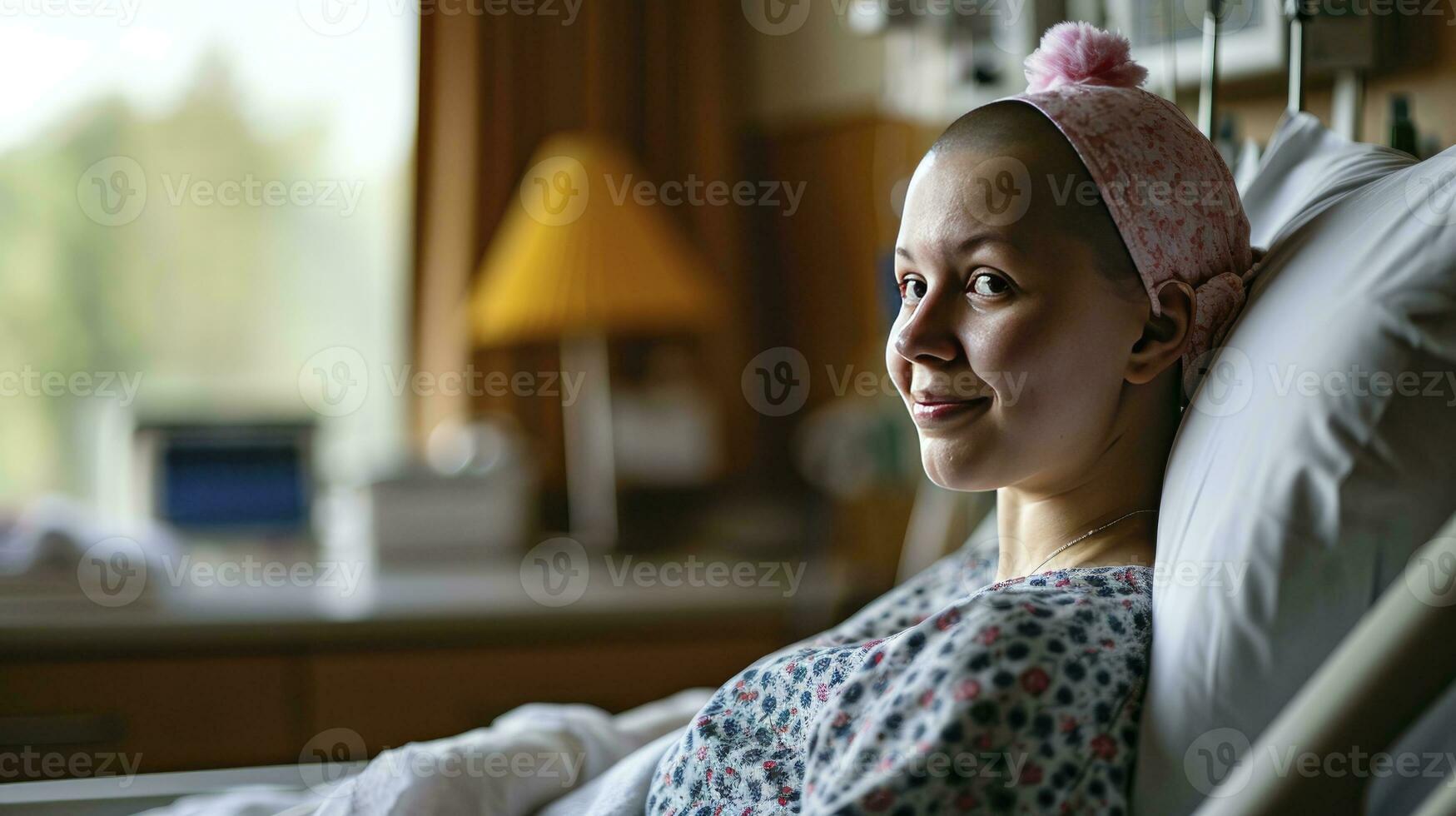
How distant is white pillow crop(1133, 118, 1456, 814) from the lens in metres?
0.73

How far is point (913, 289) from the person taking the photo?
0.97 meters

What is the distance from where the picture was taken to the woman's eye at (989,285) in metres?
0.88

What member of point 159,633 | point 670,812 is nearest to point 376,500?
point 159,633

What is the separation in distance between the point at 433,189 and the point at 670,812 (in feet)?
6.97
